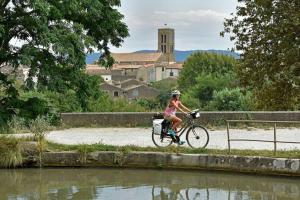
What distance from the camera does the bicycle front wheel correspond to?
15249 mm

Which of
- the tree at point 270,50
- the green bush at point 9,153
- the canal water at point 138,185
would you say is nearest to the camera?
the canal water at point 138,185

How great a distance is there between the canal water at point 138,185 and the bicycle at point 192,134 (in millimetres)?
1877

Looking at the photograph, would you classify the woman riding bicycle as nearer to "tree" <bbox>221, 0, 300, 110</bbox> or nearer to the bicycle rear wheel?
the bicycle rear wheel

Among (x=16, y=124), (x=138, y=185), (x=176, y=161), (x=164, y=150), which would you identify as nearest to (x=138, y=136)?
(x=164, y=150)

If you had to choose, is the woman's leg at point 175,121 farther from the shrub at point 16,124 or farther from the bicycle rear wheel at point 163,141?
the shrub at point 16,124

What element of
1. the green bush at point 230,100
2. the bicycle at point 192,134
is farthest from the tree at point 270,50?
the green bush at point 230,100

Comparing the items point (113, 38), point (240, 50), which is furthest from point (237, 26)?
point (113, 38)

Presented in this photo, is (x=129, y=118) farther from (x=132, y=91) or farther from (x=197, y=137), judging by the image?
(x=132, y=91)

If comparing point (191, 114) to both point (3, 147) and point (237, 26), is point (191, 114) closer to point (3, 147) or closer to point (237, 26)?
point (3, 147)

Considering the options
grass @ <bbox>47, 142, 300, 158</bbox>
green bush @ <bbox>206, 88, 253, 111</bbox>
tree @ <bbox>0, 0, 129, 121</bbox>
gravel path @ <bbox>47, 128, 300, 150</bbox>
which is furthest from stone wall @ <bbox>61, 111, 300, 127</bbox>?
green bush @ <bbox>206, 88, 253, 111</bbox>

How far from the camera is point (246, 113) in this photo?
20.5 meters

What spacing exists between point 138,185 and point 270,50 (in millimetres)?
9903

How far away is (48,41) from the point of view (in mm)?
14430

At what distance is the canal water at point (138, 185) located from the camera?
10.9m
